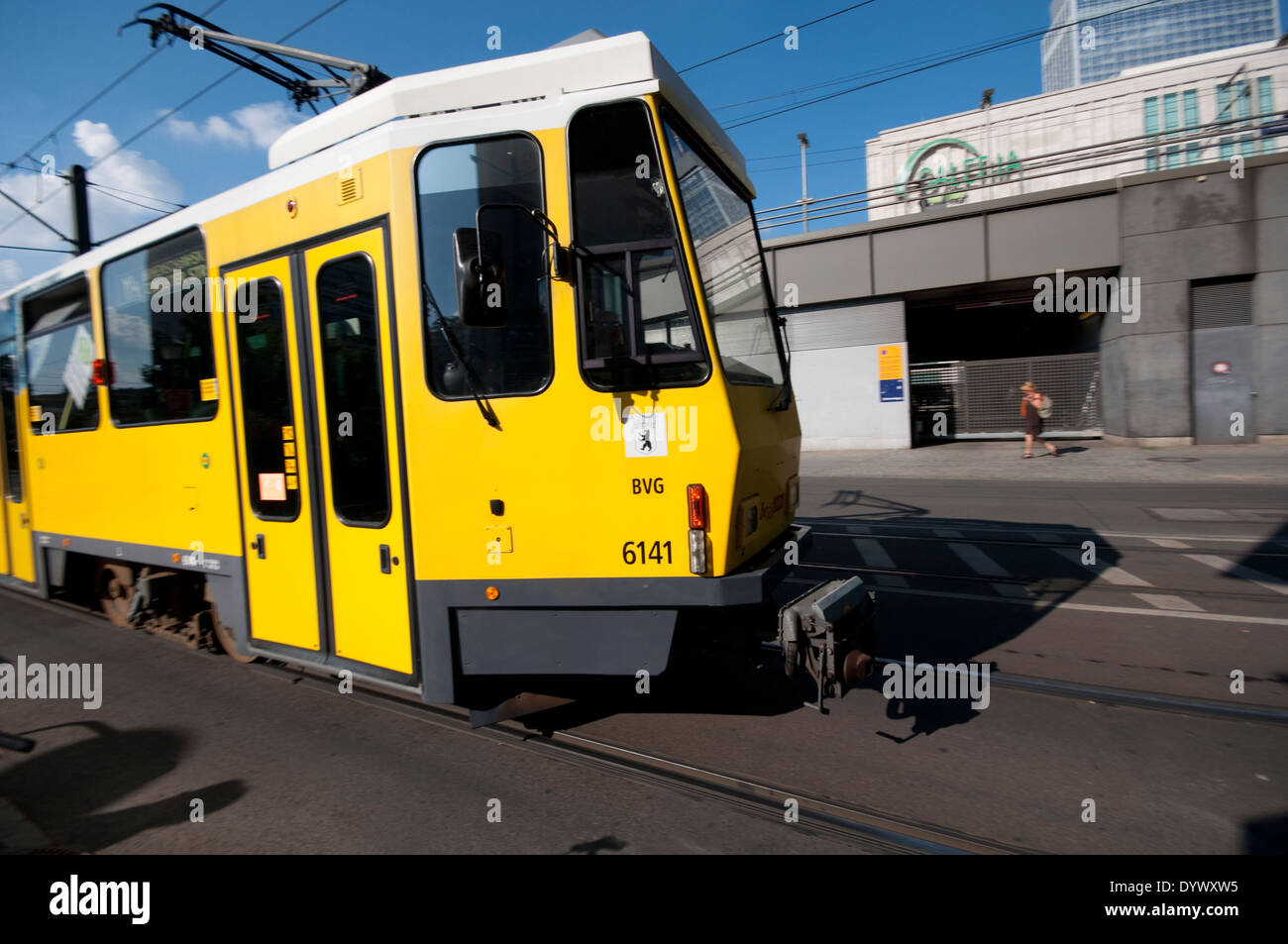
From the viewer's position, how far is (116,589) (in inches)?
252

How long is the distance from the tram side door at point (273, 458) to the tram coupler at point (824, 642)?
8.79 feet

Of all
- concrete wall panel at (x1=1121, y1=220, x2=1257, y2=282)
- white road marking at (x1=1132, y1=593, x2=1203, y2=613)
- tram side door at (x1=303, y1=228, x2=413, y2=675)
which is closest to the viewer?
tram side door at (x1=303, y1=228, x2=413, y2=675)

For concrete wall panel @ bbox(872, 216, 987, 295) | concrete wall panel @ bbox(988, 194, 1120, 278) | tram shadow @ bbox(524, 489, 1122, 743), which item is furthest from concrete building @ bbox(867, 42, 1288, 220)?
tram shadow @ bbox(524, 489, 1122, 743)

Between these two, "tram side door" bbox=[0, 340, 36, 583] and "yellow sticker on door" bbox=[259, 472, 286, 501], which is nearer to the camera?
"yellow sticker on door" bbox=[259, 472, 286, 501]

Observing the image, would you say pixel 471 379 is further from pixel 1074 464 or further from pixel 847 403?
pixel 847 403

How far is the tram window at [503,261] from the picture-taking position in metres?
3.38

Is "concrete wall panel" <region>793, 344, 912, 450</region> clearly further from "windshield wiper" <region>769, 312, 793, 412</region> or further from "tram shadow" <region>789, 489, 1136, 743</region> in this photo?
"windshield wiper" <region>769, 312, 793, 412</region>

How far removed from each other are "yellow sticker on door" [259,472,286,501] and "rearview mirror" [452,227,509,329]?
6.40 ft

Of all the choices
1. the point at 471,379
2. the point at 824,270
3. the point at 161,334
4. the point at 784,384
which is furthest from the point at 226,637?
the point at 824,270

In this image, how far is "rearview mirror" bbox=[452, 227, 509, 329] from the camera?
3045mm

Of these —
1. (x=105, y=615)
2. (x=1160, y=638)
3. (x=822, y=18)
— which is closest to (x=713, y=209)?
(x=1160, y=638)

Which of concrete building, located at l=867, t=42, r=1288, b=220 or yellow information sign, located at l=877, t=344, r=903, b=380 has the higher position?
concrete building, located at l=867, t=42, r=1288, b=220

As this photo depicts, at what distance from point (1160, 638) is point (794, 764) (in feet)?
11.3

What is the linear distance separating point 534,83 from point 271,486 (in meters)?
2.77
